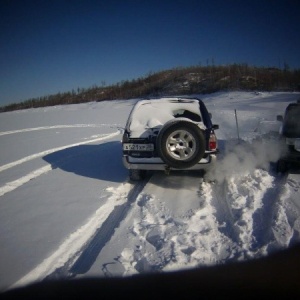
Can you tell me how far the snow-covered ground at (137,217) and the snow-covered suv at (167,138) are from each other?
573 mm

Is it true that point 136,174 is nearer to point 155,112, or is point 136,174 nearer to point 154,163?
point 154,163

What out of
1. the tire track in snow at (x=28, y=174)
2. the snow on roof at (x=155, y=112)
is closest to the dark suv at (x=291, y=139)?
the snow on roof at (x=155, y=112)

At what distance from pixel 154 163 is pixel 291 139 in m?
3.10

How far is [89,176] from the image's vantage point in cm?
602

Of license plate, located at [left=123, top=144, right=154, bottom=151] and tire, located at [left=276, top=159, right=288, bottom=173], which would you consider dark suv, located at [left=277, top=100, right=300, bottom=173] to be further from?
license plate, located at [left=123, top=144, right=154, bottom=151]

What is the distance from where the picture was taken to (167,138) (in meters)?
4.51

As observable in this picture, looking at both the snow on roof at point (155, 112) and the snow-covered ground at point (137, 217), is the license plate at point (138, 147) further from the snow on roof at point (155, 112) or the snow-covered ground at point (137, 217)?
the snow-covered ground at point (137, 217)

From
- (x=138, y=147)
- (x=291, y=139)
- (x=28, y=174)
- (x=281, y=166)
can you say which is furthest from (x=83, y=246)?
(x=291, y=139)

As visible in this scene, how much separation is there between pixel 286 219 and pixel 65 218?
10.7ft

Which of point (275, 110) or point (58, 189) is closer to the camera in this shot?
point (58, 189)

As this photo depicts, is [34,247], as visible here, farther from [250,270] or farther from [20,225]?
[250,270]

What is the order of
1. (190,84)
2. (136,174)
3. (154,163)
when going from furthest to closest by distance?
(190,84) < (136,174) < (154,163)

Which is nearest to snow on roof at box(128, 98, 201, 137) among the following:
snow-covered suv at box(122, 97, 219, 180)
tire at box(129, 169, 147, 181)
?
snow-covered suv at box(122, 97, 219, 180)

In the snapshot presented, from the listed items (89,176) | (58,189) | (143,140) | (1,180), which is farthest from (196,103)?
(1,180)
